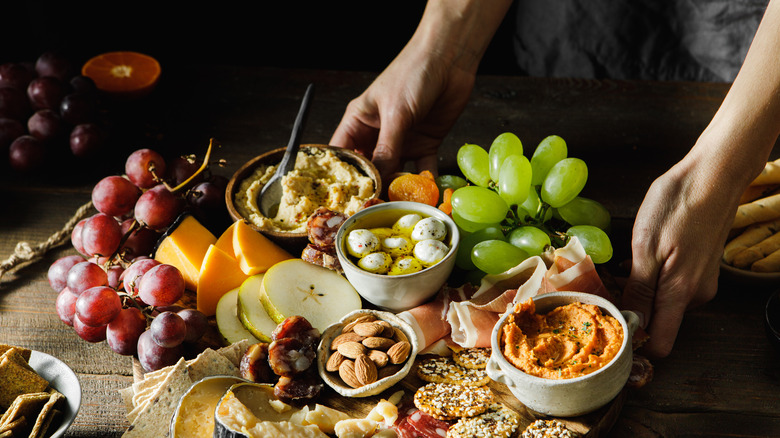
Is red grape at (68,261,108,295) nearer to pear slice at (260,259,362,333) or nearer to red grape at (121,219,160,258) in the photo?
red grape at (121,219,160,258)

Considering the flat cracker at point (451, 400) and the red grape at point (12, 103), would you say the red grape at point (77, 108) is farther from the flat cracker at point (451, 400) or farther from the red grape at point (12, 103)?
the flat cracker at point (451, 400)

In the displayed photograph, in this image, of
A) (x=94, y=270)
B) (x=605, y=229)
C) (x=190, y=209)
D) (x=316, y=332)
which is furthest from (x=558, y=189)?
(x=94, y=270)

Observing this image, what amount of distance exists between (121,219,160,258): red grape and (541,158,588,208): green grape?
0.86m

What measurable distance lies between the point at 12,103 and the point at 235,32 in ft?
3.20

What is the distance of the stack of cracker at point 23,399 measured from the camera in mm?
961

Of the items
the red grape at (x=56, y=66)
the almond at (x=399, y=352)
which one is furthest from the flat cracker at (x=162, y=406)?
the red grape at (x=56, y=66)

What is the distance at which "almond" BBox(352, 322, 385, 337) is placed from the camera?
1.15 metres

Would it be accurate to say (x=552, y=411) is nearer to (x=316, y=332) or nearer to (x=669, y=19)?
(x=316, y=332)

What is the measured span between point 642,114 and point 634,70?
473mm

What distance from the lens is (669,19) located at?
222 cm

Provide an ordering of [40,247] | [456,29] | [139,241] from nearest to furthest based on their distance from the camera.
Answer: [139,241] → [40,247] → [456,29]

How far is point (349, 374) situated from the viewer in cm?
110

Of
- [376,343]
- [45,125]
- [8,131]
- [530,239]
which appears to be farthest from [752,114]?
[8,131]

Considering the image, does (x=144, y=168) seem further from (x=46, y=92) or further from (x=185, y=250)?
(x=46, y=92)
